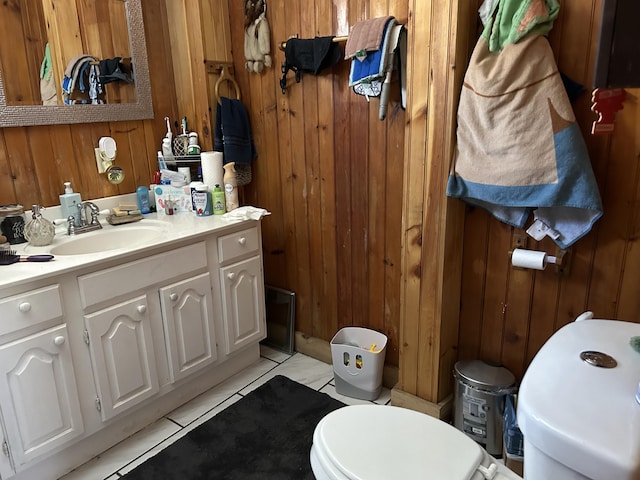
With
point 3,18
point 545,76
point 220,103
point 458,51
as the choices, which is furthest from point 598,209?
point 3,18

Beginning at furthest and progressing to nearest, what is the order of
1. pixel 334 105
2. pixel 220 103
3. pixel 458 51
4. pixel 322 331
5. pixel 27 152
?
pixel 322 331 < pixel 220 103 < pixel 334 105 < pixel 27 152 < pixel 458 51

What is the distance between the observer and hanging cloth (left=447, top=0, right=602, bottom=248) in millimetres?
1477

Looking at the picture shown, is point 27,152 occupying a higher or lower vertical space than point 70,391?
higher

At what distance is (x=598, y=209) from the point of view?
1486 millimetres

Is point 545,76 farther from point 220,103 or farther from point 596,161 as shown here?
point 220,103

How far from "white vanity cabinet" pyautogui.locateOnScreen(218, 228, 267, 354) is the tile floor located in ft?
0.63

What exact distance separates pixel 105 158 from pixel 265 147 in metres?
0.79

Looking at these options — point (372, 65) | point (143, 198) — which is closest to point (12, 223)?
point (143, 198)

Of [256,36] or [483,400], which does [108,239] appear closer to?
[256,36]

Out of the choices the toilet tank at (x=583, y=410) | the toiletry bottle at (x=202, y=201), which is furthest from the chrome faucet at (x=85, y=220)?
the toilet tank at (x=583, y=410)

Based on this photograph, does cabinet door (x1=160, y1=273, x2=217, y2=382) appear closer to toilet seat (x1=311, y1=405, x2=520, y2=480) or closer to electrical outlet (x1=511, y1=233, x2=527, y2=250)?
toilet seat (x1=311, y1=405, x2=520, y2=480)

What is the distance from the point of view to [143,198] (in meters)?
2.34

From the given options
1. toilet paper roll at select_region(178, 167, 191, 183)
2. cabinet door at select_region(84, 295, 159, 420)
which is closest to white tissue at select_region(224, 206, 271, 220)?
toilet paper roll at select_region(178, 167, 191, 183)

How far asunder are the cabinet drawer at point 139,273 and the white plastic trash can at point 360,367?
0.78m
